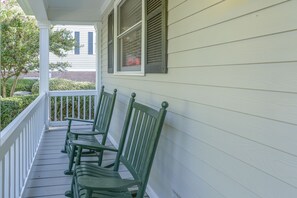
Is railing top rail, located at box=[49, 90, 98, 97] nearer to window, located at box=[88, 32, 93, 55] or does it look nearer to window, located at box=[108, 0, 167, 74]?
window, located at box=[108, 0, 167, 74]

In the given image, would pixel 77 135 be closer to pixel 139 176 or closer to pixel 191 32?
pixel 139 176

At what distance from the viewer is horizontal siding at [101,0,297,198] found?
1.25 m

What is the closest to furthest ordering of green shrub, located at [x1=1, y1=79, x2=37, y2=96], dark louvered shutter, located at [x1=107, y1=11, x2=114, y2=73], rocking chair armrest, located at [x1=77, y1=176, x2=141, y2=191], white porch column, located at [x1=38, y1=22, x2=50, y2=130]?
rocking chair armrest, located at [x1=77, y1=176, x2=141, y2=191] → dark louvered shutter, located at [x1=107, y1=11, x2=114, y2=73] → white porch column, located at [x1=38, y1=22, x2=50, y2=130] → green shrub, located at [x1=1, y1=79, x2=37, y2=96]

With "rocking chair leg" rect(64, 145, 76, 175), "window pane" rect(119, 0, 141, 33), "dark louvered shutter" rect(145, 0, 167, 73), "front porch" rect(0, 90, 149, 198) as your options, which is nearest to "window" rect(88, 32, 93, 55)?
"front porch" rect(0, 90, 149, 198)

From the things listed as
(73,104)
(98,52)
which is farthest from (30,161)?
(98,52)

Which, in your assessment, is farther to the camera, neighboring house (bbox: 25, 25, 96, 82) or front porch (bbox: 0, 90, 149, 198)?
neighboring house (bbox: 25, 25, 96, 82)

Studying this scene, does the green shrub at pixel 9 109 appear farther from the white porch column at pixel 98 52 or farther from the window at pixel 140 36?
the window at pixel 140 36

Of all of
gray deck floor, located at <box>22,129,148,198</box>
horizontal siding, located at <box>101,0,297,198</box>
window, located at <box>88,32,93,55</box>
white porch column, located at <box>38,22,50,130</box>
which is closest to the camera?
horizontal siding, located at <box>101,0,297,198</box>

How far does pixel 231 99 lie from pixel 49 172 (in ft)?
9.73

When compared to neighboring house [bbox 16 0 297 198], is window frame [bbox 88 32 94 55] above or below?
above

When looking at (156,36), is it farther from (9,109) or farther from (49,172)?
(9,109)

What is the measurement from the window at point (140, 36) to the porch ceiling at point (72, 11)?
1.06 metres

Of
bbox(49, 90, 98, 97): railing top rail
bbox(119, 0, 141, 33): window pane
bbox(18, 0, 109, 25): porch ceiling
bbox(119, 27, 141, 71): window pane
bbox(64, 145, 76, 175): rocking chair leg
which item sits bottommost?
bbox(64, 145, 76, 175): rocking chair leg

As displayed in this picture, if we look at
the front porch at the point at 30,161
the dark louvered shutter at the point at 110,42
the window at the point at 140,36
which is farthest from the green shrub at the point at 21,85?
the window at the point at 140,36
